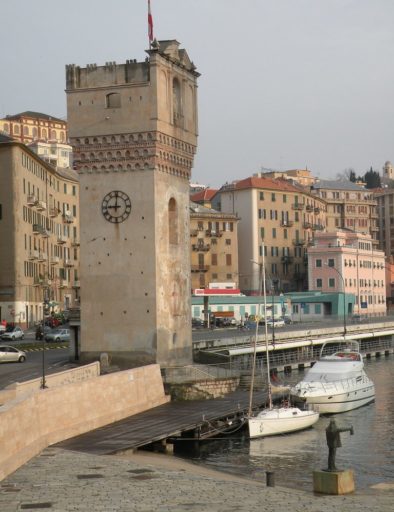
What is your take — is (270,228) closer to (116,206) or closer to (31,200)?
(31,200)

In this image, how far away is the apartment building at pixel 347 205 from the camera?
184 meters

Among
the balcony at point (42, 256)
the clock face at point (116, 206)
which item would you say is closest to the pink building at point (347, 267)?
the balcony at point (42, 256)

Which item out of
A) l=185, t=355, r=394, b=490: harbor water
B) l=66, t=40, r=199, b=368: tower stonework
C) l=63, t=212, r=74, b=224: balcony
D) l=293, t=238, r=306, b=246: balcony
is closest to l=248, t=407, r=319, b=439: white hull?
l=185, t=355, r=394, b=490: harbor water

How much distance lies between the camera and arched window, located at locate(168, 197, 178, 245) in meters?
59.8

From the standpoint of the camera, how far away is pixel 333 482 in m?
30.0

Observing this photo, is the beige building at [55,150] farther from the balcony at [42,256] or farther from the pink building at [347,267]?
the pink building at [347,267]

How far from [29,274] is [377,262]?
231 ft

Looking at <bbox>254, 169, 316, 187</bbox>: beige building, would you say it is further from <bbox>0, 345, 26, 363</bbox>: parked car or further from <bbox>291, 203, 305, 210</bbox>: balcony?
<bbox>0, 345, 26, 363</bbox>: parked car

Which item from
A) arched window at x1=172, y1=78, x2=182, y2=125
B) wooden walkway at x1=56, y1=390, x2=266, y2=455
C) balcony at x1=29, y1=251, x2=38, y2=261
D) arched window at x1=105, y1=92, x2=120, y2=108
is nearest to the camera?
wooden walkway at x1=56, y1=390, x2=266, y2=455

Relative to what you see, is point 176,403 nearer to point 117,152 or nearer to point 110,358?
point 110,358

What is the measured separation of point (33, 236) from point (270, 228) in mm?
50853

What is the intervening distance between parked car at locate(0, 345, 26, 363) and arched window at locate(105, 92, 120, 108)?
18.5 meters

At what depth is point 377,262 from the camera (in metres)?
161

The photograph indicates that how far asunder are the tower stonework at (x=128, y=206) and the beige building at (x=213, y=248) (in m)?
86.0
